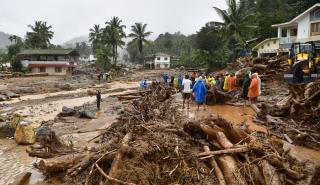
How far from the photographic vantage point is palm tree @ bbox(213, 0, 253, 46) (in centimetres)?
3831

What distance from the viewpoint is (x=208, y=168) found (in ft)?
20.8

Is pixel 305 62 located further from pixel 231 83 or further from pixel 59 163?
pixel 59 163

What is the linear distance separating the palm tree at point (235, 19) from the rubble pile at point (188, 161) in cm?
3274

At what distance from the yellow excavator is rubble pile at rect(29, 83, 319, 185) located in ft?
45.4

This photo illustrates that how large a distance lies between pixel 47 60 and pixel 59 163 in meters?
54.6

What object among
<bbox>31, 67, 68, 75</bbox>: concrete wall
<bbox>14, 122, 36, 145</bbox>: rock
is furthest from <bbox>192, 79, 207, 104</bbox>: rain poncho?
<bbox>31, 67, 68, 75</bbox>: concrete wall

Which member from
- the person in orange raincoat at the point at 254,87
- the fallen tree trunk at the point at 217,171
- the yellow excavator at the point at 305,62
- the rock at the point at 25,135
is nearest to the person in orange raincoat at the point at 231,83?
the yellow excavator at the point at 305,62

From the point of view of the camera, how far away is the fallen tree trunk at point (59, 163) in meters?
7.89

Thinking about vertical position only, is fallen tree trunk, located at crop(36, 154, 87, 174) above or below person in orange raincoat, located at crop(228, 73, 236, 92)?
below

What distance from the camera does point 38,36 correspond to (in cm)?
7156

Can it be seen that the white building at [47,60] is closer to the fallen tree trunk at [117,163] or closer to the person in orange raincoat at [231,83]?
the person in orange raincoat at [231,83]

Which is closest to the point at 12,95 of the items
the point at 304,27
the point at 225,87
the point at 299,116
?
the point at 225,87

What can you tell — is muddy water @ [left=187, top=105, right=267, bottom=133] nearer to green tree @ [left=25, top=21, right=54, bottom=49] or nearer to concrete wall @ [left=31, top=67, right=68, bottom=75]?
concrete wall @ [left=31, top=67, right=68, bottom=75]

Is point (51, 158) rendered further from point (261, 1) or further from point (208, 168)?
point (261, 1)
